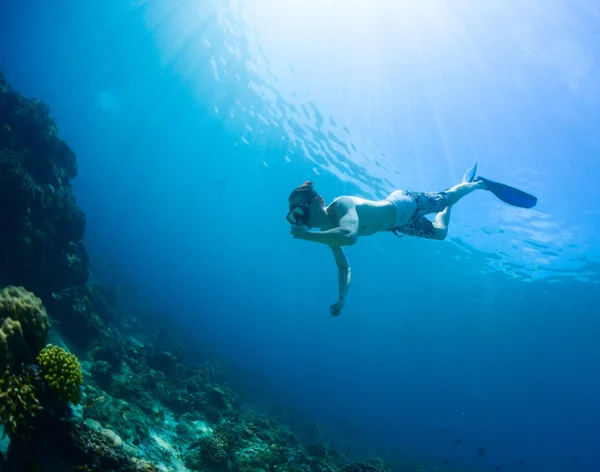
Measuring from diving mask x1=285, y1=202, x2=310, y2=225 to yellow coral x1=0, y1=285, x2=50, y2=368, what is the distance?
11.7 ft

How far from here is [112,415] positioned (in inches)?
264

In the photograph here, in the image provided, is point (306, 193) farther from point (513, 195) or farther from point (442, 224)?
point (513, 195)

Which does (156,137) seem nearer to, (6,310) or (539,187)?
(539,187)

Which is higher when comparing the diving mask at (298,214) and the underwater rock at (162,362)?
the diving mask at (298,214)

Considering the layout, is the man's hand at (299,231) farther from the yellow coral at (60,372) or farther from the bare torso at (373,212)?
the yellow coral at (60,372)

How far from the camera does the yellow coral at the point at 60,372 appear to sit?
144 inches

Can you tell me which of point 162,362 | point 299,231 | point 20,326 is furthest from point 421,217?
point 162,362

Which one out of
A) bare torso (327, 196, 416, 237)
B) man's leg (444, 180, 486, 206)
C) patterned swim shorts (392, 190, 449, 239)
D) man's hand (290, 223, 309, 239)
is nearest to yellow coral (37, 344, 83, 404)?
man's hand (290, 223, 309, 239)

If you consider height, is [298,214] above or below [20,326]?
above

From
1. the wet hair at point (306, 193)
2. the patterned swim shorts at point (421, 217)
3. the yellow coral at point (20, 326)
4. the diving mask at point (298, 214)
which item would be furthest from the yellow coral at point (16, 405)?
the patterned swim shorts at point (421, 217)

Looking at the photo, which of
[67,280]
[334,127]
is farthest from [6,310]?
[334,127]

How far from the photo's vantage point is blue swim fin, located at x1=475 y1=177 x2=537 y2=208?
9250 millimetres

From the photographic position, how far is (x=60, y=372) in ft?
12.3

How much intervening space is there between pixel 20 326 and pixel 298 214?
3.85 m
